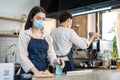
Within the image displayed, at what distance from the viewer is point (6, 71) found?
0.95m

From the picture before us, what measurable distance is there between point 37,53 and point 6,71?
3.03 feet

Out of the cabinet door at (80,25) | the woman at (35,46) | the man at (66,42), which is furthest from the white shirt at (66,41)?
the cabinet door at (80,25)

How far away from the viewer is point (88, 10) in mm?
3193

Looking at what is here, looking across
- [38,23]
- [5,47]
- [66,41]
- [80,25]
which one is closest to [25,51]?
[38,23]

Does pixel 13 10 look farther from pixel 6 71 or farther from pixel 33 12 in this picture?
pixel 6 71

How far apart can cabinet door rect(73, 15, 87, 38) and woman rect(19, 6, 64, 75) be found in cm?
208

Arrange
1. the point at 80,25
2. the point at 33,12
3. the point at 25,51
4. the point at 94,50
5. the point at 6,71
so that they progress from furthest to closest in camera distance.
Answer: the point at 80,25 → the point at 94,50 → the point at 33,12 → the point at 25,51 → the point at 6,71

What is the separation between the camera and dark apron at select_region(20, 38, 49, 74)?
1859mm

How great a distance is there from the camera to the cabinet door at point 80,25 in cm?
399

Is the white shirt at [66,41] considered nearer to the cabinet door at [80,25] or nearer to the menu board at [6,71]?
the menu board at [6,71]

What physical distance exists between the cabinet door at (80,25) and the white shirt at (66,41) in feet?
5.12

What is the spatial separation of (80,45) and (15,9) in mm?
2137

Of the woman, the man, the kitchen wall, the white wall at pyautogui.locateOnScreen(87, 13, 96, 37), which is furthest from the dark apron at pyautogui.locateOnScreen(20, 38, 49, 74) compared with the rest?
the white wall at pyautogui.locateOnScreen(87, 13, 96, 37)

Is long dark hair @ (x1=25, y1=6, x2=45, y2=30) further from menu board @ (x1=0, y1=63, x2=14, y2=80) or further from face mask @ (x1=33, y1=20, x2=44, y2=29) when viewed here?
menu board @ (x1=0, y1=63, x2=14, y2=80)
